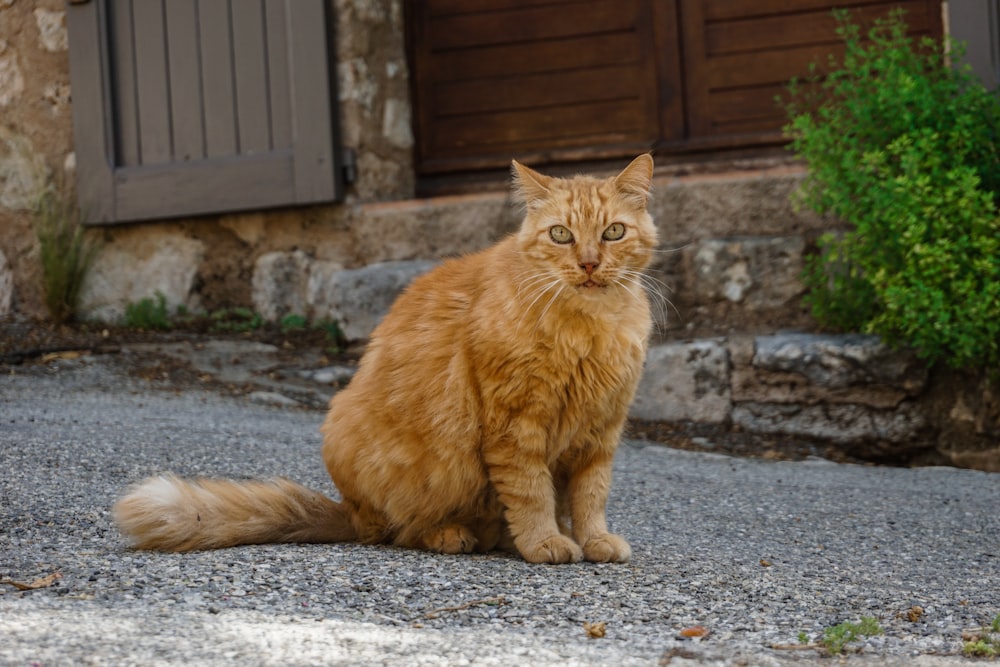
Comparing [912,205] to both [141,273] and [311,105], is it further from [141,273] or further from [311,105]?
[141,273]

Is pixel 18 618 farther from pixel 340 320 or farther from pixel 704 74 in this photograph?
pixel 704 74

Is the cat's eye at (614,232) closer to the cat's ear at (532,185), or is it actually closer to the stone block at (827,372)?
the cat's ear at (532,185)

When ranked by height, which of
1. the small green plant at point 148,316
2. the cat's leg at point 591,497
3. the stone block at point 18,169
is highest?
the stone block at point 18,169

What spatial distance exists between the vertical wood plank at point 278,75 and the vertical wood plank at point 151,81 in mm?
713

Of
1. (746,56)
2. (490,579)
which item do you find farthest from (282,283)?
(490,579)

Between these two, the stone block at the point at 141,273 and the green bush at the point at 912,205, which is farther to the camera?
the stone block at the point at 141,273

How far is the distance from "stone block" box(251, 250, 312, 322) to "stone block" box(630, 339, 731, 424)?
2.31 metres

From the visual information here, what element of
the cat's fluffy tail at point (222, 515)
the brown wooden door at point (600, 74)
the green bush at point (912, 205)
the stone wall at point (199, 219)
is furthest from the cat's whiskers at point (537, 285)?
the brown wooden door at point (600, 74)

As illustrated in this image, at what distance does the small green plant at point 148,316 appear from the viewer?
22.4 ft

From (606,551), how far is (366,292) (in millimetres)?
3690

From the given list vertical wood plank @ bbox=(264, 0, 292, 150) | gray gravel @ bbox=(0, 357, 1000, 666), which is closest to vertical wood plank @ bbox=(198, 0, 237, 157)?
vertical wood plank @ bbox=(264, 0, 292, 150)

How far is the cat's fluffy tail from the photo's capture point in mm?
2824

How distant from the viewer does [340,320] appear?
21.4ft

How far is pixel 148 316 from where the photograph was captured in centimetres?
685
